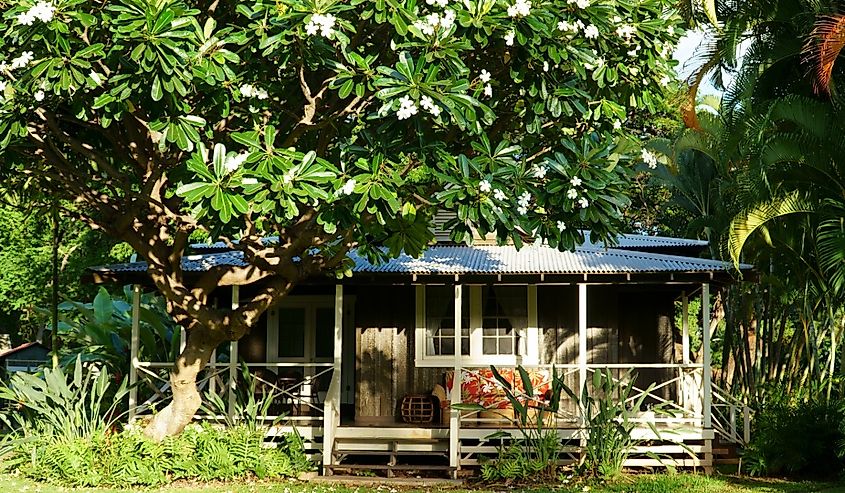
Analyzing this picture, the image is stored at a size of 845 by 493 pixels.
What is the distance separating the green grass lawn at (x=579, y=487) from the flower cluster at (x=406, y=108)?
6200 millimetres

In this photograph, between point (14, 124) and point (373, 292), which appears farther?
point (373, 292)

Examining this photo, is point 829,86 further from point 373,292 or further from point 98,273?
point 98,273

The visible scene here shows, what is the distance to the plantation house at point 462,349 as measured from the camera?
568 inches

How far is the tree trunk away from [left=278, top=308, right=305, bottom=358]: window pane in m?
4.43

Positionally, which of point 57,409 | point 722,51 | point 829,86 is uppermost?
point 722,51

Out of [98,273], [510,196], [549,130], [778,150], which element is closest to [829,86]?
[778,150]

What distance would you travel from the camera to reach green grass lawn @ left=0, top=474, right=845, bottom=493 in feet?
40.8

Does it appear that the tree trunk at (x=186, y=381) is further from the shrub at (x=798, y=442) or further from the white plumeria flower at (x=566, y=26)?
the shrub at (x=798, y=442)

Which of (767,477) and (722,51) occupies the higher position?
(722,51)

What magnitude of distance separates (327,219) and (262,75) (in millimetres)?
1674

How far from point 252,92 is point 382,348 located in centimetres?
803

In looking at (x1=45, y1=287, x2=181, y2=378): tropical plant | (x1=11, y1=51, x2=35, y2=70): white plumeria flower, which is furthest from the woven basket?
(x1=11, y1=51, x2=35, y2=70): white plumeria flower

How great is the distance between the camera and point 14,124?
361 inches

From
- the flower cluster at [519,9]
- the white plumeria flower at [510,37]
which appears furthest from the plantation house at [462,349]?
the flower cluster at [519,9]
